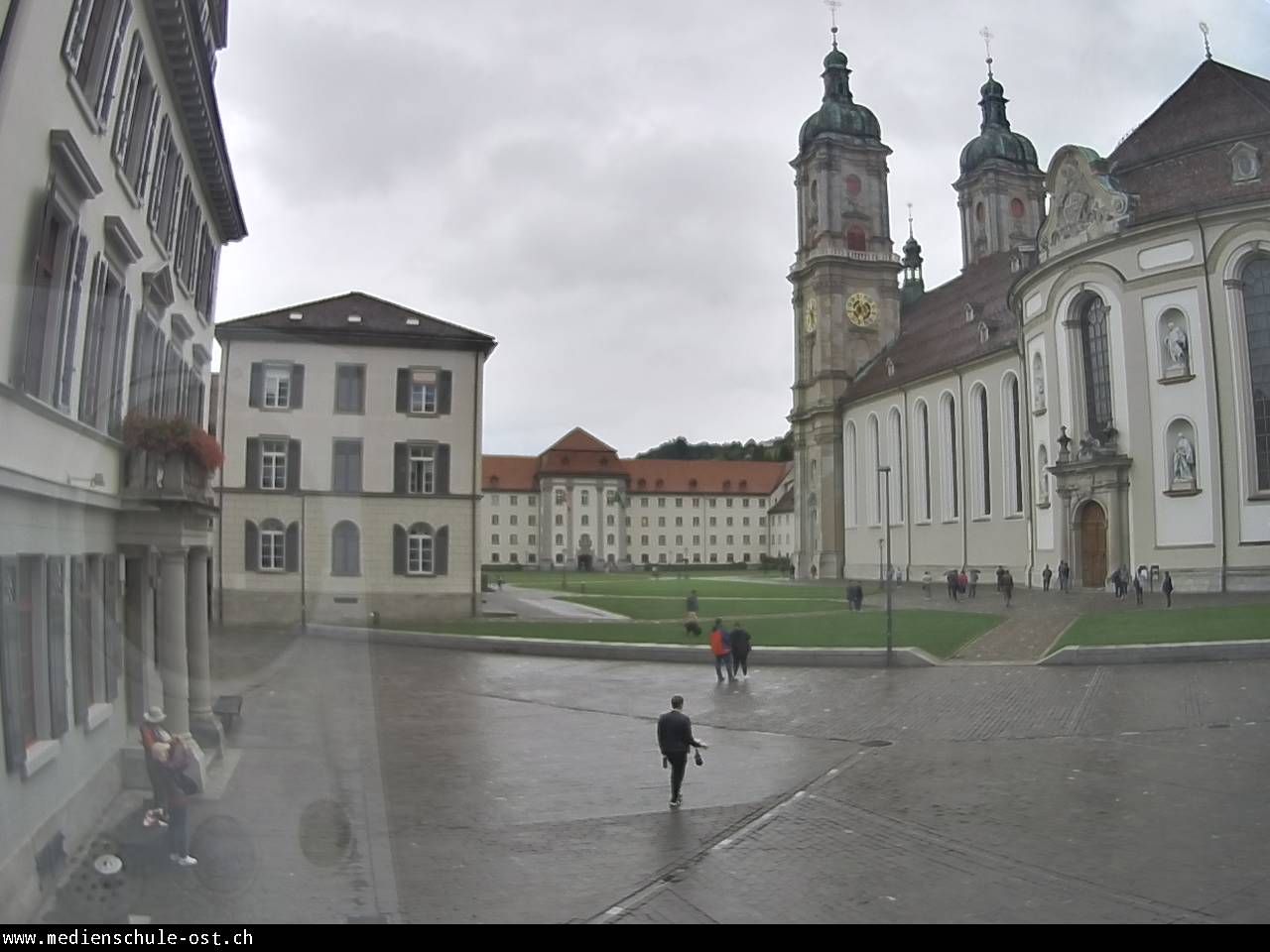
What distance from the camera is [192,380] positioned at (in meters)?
18.7

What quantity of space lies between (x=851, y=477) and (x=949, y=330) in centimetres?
1253

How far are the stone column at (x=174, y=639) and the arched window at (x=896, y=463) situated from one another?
194 ft

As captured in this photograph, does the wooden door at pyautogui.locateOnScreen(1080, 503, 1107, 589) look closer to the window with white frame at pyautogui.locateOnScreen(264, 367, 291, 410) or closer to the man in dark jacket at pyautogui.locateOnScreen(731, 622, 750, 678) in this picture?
the man in dark jacket at pyautogui.locateOnScreen(731, 622, 750, 678)

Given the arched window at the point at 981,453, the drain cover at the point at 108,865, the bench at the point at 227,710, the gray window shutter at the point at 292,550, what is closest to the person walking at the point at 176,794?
the drain cover at the point at 108,865

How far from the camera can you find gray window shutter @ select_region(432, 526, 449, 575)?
36.6 meters

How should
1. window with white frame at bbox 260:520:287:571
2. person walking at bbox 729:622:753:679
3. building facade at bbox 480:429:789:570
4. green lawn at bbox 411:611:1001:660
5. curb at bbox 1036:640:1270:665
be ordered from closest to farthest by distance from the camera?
curb at bbox 1036:640:1270:665 < person walking at bbox 729:622:753:679 < window with white frame at bbox 260:520:287:571 < green lawn at bbox 411:611:1001:660 < building facade at bbox 480:429:789:570

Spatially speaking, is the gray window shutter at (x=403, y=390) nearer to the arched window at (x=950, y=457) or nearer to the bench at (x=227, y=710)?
the bench at (x=227, y=710)

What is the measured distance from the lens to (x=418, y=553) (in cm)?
3619

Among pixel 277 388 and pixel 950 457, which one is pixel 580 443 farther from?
pixel 277 388

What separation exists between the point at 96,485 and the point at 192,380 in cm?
785

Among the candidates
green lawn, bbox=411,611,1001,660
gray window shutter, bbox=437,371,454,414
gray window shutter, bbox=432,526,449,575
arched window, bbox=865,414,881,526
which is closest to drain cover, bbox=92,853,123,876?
green lawn, bbox=411,611,1001,660

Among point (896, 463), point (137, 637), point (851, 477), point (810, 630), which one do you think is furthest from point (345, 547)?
point (851, 477)

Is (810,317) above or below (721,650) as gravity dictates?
above

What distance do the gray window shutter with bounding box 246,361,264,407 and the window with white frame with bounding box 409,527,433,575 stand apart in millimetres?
14484
